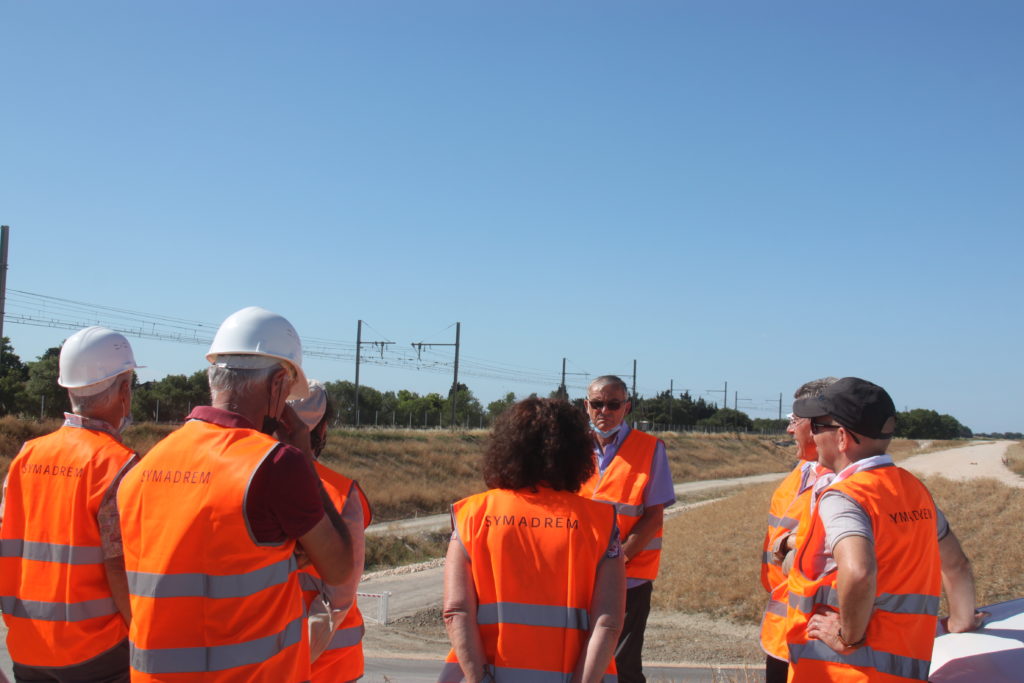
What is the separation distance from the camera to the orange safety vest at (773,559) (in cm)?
400

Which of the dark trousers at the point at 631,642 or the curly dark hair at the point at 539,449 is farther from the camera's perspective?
the dark trousers at the point at 631,642

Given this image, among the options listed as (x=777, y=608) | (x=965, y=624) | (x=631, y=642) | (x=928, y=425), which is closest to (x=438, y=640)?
(x=631, y=642)

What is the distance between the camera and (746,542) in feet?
55.3

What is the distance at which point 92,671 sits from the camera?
333 centimetres

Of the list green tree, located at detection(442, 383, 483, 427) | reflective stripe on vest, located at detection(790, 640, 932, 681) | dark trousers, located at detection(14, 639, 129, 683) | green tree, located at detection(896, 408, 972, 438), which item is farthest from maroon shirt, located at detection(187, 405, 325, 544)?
green tree, located at detection(896, 408, 972, 438)

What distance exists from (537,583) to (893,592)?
134 cm

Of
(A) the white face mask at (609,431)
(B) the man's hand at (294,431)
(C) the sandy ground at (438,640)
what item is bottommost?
(C) the sandy ground at (438,640)

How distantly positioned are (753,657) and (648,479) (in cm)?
619

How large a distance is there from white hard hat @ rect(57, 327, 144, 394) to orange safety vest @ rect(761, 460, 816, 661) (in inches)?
124

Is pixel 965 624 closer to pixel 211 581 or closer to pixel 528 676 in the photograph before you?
pixel 528 676

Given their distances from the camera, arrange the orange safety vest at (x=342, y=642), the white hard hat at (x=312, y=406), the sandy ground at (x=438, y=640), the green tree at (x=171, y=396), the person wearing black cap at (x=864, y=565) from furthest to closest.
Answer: the green tree at (x=171, y=396) < the sandy ground at (x=438, y=640) < the white hard hat at (x=312, y=406) < the orange safety vest at (x=342, y=642) < the person wearing black cap at (x=864, y=565)

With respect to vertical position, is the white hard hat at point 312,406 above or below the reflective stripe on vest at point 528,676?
above

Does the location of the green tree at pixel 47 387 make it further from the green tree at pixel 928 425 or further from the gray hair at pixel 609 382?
the green tree at pixel 928 425

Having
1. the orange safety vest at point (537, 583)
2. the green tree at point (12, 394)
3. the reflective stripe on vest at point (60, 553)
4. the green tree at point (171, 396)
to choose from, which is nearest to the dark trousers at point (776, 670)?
the orange safety vest at point (537, 583)
